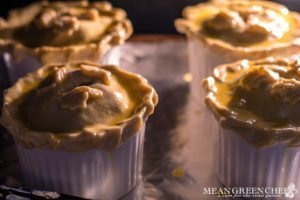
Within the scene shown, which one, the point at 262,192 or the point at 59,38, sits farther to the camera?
the point at 59,38

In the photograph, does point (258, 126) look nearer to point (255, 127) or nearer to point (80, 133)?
point (255, 127)


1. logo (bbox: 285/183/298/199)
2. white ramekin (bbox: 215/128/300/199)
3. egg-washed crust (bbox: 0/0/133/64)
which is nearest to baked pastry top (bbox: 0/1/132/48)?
egg-washed crust (bbox: 0/0/133/64)

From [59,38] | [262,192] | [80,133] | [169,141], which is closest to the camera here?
[80,133]

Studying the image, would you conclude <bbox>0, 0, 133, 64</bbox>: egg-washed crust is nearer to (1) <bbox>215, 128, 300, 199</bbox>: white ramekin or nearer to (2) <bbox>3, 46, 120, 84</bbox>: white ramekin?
(2) <bbox>3, 46, 120, 84</bbox>: white ramekin

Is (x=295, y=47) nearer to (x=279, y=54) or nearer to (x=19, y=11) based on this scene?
(x=279, y=54)

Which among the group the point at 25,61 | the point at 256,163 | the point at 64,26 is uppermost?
the point at 64,26

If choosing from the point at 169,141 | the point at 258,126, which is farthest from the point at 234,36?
the point at 258,126

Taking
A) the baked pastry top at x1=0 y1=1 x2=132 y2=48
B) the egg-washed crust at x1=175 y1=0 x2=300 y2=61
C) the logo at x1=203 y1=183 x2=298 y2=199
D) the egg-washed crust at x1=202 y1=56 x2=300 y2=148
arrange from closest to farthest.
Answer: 1. the egg-washed crust at x1=202 y1=56 x2=300 y2=148
2. the logo at x1=203 y1=183 x2=298 y2=199
3. the egg-washed crust at x1=175 y1=0 x2=300 y2=61
4. the baked pastry top at x1=0 y1=1 x2=132 y2=48
